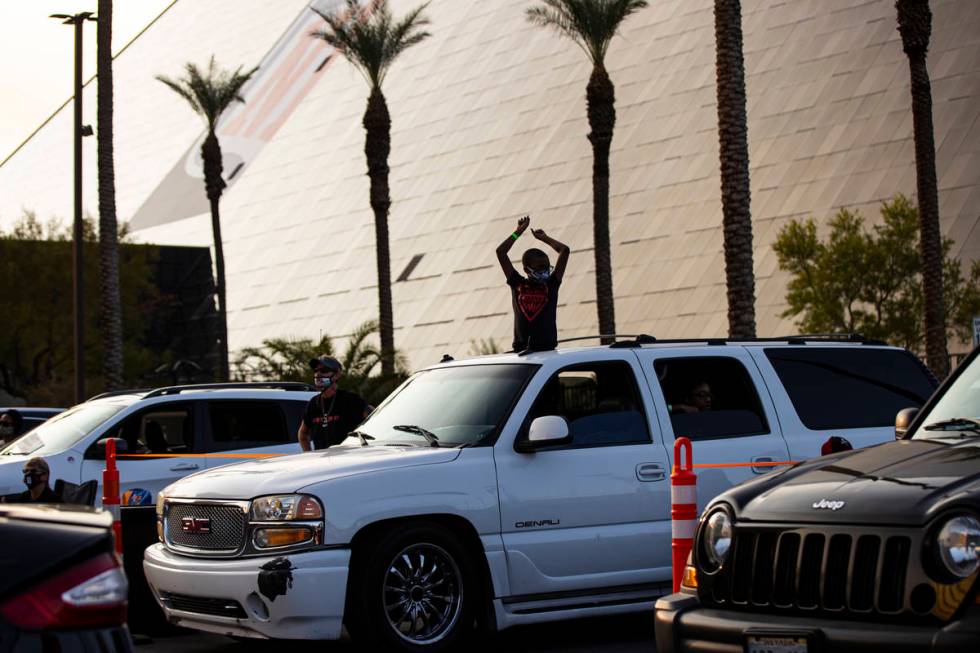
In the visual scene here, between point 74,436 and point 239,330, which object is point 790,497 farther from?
point 239,330

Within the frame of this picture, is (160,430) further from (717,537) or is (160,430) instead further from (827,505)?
(827,505)

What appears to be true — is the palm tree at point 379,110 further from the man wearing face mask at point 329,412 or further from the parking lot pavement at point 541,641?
the parking lot pavement at point 541,641

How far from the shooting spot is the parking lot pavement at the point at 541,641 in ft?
29.2

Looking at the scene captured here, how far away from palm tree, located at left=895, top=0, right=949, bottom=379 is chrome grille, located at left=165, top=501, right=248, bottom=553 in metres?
20.5

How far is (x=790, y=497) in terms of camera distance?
5.88 m

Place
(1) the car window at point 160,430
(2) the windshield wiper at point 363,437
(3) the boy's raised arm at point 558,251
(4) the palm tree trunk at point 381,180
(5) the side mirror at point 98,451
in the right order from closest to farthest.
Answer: (2) the windshield wiper at point 363,437, (3) the boy's raised arm at point 558,251, (5) the side mirror at point 98,451, (1) the car window at point 160,430, (4) the palm tree trunk at point 381,180

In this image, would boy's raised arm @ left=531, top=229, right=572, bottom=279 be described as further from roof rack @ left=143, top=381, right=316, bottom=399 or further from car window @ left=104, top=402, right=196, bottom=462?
car window @ left=104, top=402, right=196, bottom=462

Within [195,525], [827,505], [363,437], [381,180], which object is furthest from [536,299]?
[381,180]

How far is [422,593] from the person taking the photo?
8.27 metres

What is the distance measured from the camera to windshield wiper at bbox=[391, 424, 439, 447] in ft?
29.0

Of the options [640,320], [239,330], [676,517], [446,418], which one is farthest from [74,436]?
[239,330]

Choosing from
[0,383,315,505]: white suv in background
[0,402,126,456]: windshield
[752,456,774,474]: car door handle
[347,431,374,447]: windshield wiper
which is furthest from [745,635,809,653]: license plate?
[0,402,126,456]: windshield

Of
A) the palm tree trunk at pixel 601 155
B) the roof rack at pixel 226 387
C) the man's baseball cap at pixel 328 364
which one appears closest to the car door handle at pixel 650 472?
the man's baseball cap at pixel 328 364

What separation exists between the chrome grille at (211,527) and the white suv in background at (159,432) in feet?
12.7
